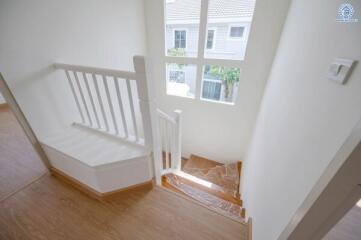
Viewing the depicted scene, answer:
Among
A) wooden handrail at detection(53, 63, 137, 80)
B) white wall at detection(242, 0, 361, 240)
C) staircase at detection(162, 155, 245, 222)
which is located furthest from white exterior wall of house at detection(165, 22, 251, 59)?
staircase at detection(162, 155, 245, 222)

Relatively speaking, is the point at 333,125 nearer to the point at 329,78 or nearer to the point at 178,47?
the point at 329,78

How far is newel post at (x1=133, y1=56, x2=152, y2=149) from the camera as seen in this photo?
999 millimetres

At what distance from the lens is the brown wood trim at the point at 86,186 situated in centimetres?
142

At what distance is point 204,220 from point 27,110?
183 centimetres

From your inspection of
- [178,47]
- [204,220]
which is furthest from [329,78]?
[178,47]

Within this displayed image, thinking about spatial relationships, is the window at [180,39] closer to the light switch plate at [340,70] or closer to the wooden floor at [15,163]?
the light switch plate at [340,70]

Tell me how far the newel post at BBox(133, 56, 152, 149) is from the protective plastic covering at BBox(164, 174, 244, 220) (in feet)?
3.11

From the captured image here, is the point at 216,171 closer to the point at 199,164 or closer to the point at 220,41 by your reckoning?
the point at 199,164


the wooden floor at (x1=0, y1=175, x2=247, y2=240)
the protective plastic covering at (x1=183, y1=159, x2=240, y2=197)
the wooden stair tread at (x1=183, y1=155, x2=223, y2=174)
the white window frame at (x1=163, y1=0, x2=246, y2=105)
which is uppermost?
the white window frame at (x1=163, y1=0, x2=246, y2=105)

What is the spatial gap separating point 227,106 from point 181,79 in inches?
43.8

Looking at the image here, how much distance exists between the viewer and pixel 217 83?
9.36 feet

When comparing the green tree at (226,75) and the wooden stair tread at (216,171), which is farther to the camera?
the wooden stair tread at (216,171)

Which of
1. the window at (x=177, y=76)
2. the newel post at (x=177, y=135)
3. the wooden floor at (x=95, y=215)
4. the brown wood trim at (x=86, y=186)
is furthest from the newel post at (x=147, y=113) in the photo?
the window at (x=177, y=76)

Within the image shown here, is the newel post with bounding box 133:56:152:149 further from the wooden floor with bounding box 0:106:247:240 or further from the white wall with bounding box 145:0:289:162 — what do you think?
the white wall with bounding box 145:0:289:162
